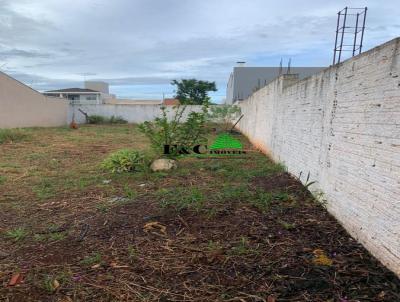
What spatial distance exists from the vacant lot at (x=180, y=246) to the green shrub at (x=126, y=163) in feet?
3.05

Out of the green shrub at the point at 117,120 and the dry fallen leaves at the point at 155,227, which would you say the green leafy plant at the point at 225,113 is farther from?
the dry fallen leaves at the point at 155,227

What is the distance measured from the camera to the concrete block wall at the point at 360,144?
2178mm

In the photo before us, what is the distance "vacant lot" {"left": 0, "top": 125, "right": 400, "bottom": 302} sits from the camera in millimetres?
2088

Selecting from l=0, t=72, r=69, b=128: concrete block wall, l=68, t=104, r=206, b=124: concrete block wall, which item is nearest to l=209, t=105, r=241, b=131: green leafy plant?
l=68, t=104, r=206, b=124: concrete block wall

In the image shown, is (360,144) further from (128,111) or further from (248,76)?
(248,76)

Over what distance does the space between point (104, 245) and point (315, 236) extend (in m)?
1.94

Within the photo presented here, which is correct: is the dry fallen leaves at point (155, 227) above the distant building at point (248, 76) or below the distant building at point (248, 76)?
below

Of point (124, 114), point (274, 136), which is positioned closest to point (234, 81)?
point (124, 114)

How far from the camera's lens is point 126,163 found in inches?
232

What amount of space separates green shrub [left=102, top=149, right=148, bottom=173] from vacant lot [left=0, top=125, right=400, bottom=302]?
93cm

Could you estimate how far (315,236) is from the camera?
9.25 feet

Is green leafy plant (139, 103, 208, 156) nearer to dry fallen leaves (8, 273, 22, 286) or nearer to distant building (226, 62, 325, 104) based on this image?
dry fallen leaves (8, 273, 22, 286)

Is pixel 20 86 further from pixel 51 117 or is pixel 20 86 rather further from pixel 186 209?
pixel 186 209

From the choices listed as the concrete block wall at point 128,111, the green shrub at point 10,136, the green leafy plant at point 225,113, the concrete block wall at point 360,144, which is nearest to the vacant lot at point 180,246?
the concrete block wall at point 360,144
